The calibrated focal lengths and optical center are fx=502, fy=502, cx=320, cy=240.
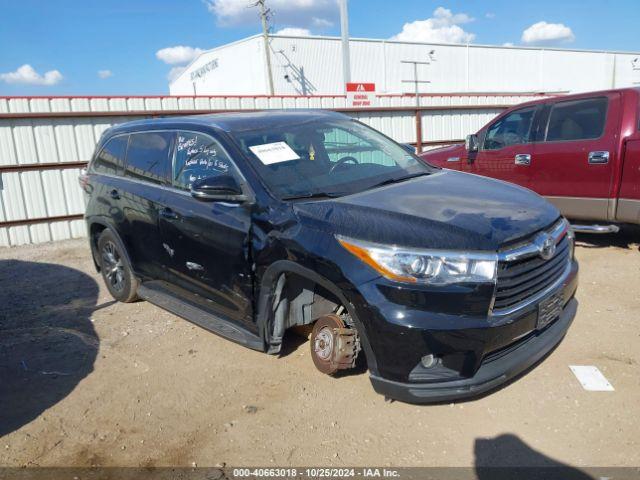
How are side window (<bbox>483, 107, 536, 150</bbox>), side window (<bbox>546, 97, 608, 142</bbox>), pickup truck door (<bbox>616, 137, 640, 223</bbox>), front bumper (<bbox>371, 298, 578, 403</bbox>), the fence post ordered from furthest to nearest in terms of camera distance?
the fence post < side window (<bbox>483, 107, 536, 150</bbox>) < side window (<bbox>546, 97, 608, 142</bbox>) < pickup truck door (<bbox>616, 137, 640, 223</bbox>) < front bumper (<bbox>371, 298, 578, 403</bbox>)

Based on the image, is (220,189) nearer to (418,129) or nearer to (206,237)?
(206,237)

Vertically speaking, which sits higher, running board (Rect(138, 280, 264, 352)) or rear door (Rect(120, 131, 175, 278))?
rear door (Rect(120, 131, 175, 278))

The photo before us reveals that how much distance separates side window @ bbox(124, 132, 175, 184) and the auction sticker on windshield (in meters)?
1.00

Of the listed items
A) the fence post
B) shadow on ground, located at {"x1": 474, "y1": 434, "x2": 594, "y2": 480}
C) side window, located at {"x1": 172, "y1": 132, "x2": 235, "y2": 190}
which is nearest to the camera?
shadow on ground, located at {"x1": 474, "y1": 434, "x2": 594, "y2": 480}

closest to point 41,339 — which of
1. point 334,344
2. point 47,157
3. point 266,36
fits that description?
point 334,344

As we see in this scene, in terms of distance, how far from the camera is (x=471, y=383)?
2.54m

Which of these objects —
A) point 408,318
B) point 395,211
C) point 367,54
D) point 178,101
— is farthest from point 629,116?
point 367,54

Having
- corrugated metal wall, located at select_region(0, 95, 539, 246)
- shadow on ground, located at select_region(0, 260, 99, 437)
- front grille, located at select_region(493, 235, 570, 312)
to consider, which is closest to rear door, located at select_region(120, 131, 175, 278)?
shadow on ground, located at select_region(0, 260, 99, 437)

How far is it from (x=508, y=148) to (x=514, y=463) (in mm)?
4869

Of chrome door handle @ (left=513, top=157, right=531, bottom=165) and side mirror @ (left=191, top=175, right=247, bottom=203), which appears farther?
chrome door handle @ (left=513, top=157, right=531, bottom=165)

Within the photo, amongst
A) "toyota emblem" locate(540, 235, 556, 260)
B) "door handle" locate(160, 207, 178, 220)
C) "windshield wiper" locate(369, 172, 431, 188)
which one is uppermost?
"windshield wiper" locate(369, 172, 431, 188)

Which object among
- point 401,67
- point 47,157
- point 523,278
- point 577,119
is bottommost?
point 523,278

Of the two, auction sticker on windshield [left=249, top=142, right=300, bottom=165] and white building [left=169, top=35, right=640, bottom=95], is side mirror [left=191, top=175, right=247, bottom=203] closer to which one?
auction sticker on windshield [left=249, top=142, right=300, bottom=165]

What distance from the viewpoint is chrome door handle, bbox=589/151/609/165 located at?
5503 mm
